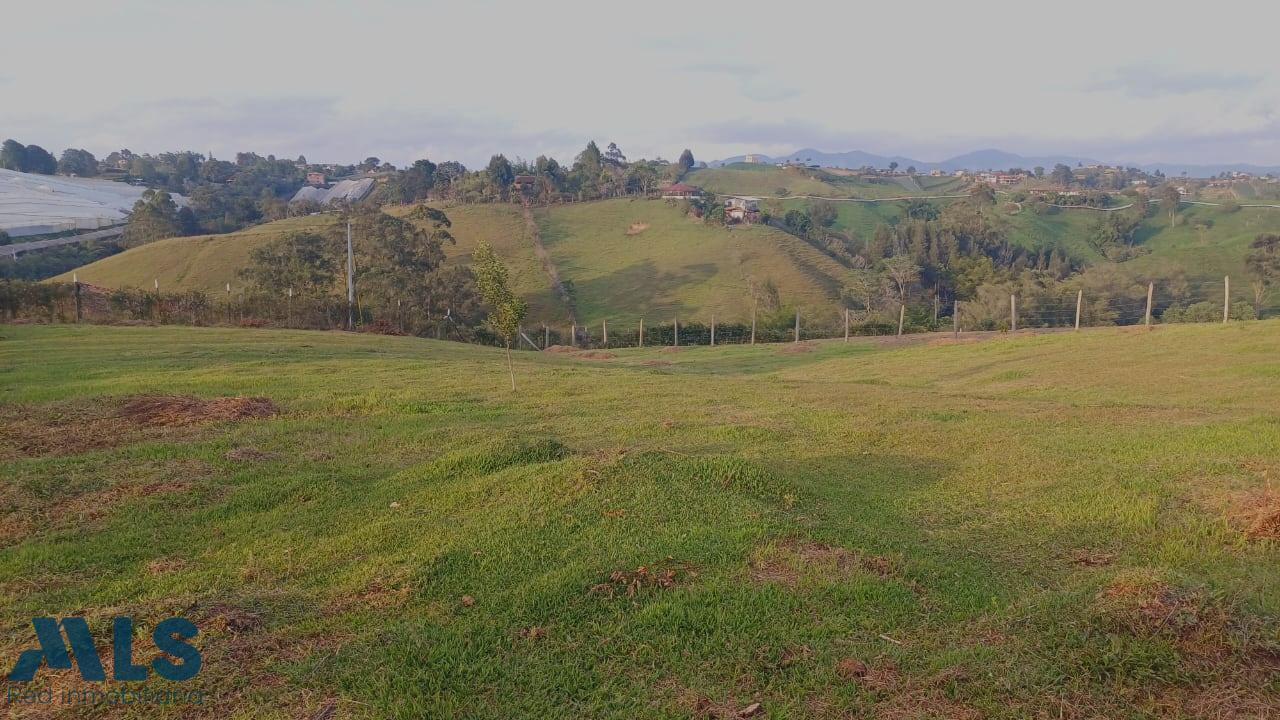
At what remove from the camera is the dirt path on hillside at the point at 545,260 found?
72750 mm

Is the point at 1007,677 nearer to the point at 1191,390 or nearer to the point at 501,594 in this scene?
the point at 501,594

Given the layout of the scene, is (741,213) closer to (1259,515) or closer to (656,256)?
(656,256)

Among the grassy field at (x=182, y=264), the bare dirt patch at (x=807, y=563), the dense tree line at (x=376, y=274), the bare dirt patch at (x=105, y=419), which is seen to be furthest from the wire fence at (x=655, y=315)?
the bare dirt patch at (x=807, y=563)

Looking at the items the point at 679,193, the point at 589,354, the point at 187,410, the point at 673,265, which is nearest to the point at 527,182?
the point at 679,193

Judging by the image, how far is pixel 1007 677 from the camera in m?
4.75

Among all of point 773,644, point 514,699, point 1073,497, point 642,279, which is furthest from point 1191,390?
point 642,279

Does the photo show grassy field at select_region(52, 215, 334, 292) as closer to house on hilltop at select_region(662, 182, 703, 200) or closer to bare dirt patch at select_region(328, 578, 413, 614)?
house on hilltop at select_region(662, 182, 703, 200)

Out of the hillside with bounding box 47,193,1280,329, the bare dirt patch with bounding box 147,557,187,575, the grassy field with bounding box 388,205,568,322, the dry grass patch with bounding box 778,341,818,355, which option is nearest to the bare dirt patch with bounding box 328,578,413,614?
the bare dirt patch with bounding box 147,557,187,575

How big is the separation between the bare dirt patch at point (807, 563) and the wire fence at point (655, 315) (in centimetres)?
2671

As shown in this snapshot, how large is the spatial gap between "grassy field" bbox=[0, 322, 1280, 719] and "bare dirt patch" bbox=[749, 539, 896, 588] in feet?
0.09

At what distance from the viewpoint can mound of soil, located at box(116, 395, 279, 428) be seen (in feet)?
41.8

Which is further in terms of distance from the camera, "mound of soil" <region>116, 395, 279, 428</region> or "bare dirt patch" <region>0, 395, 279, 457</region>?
"mound of soil" <region>116, 395, 279, 428</region>

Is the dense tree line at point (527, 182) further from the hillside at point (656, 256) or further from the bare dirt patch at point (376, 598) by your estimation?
the bare dirt patch at point (376, 598)

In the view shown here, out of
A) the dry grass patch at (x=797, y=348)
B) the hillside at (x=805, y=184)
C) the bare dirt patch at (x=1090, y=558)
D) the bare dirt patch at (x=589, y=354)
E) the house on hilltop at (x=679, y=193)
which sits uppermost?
the hillside at (x=805, y=184)
